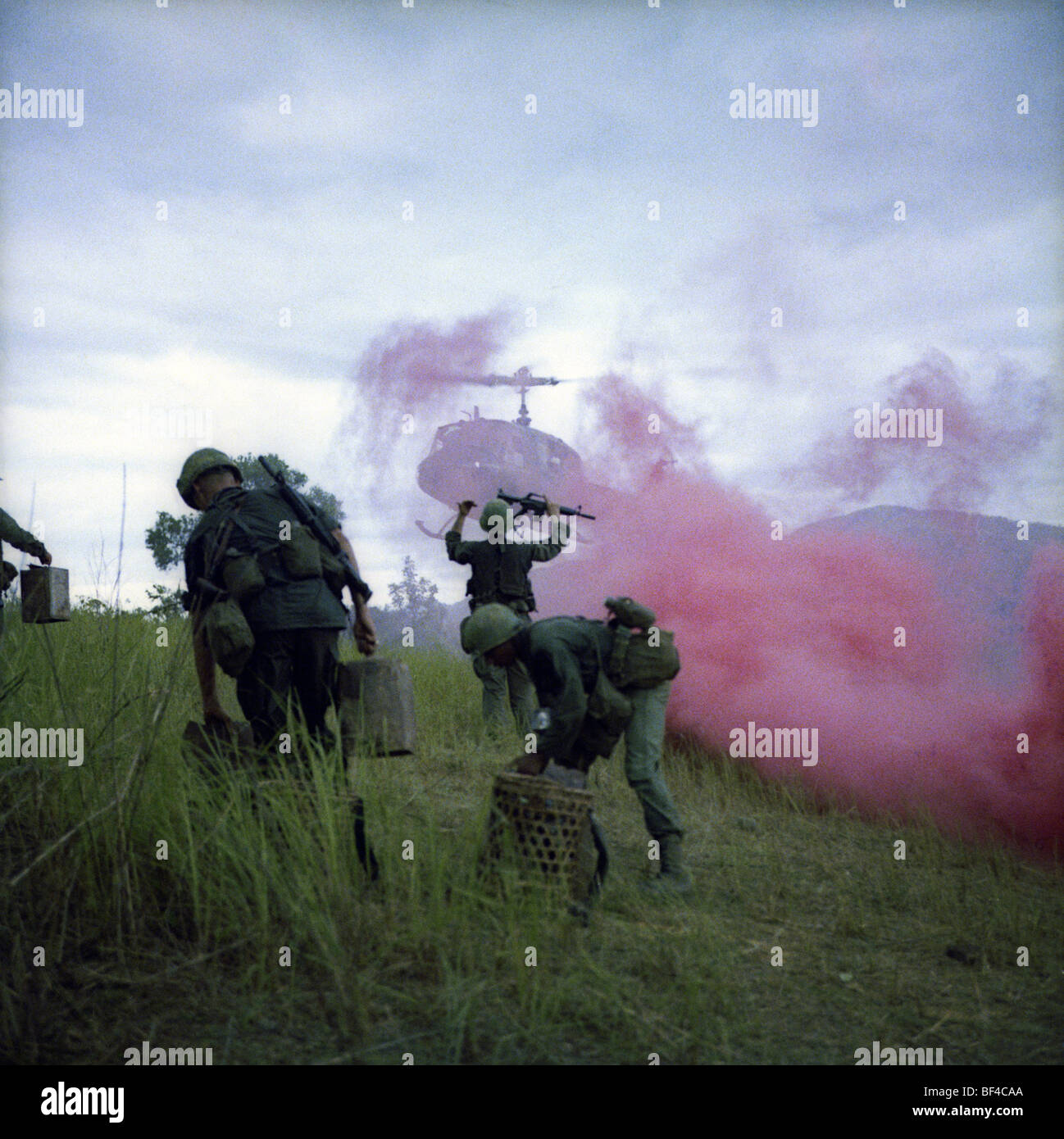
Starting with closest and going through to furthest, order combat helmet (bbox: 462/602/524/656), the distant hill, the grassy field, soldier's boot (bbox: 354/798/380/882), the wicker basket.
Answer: the grassy field
soldier's boot (bbox: 354/798/380/882)
the wicker basket
combat helmet (bbox: 462/602/524/656)
the distant hill

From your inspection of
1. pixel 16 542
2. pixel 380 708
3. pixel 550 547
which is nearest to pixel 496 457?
pixel 550 547

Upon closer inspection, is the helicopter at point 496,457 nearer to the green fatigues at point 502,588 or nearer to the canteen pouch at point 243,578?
the green fatigues at point 502,588

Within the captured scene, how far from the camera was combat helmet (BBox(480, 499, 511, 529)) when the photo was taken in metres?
7.93

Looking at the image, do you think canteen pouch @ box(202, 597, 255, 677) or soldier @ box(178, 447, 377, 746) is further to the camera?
soldier @ box(178, 447, 377, 746)

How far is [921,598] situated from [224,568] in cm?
590

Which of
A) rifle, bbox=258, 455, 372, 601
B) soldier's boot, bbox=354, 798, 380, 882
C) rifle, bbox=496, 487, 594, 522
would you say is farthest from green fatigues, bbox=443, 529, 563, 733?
soldier's boot, bbox=354, 798, 380, 882

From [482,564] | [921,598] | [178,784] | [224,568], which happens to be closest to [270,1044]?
[178,784]

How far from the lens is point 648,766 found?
472cm

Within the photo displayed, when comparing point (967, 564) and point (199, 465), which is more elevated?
point (967, 564)

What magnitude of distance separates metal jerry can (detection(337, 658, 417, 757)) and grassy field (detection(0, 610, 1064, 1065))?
15 cm

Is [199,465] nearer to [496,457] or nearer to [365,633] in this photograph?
[365,633]

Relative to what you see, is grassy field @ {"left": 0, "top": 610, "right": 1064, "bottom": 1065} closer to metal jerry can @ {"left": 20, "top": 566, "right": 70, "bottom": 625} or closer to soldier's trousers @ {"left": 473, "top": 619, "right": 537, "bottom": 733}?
metal jerry can @ {"left": 20, "top": 566, "right": 70, "bottom": 625}

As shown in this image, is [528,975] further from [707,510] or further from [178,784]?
[707,510]

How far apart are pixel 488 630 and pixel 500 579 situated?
370 cm
